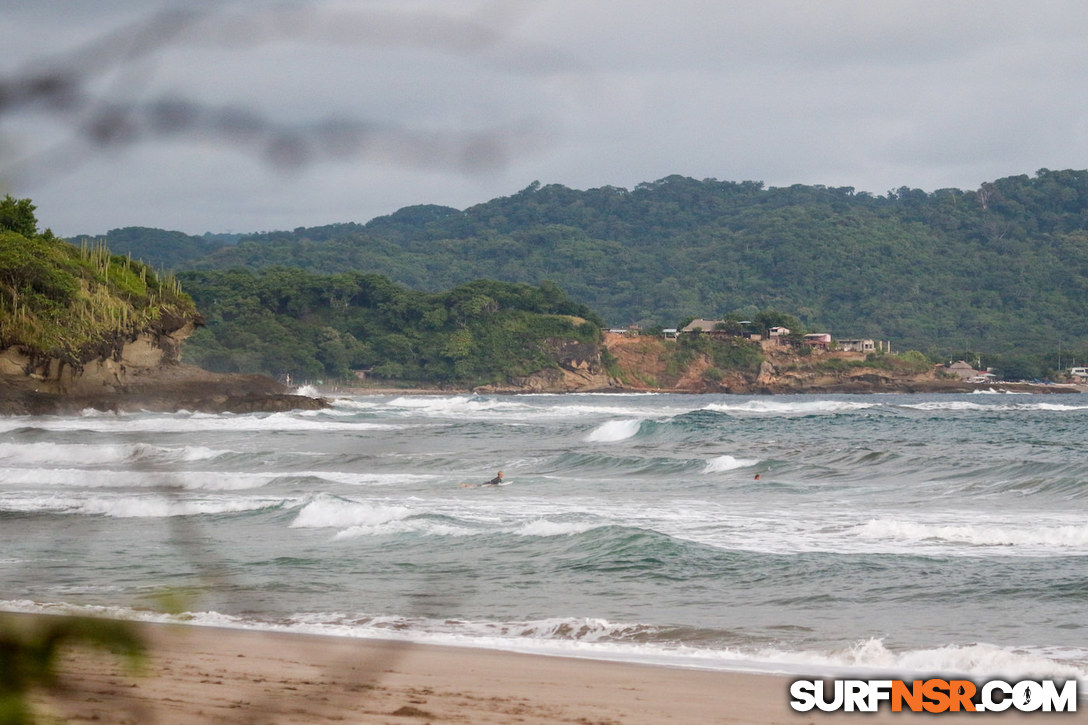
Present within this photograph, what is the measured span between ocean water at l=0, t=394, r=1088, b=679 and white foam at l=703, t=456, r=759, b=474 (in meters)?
0.10

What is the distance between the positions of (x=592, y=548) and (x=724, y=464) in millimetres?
12443

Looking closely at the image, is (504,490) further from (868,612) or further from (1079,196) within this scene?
(1079,196)

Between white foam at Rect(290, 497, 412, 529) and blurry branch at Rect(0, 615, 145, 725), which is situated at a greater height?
blurry branch at Rect(0, 615, 145, 725)

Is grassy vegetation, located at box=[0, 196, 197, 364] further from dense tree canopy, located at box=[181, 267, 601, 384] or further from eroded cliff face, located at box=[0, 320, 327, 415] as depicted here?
dense tree canopy, located at box=[181, 267, 601, 384]

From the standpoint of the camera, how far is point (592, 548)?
43.6 ft

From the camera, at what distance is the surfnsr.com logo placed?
7066 millimetres

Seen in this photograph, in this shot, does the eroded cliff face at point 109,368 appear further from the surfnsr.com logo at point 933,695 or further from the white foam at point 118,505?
the surfnsr.com logo at point 933,695

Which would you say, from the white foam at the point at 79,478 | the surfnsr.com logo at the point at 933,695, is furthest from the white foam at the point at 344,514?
the surfnsr.com logo at the point at 933,695

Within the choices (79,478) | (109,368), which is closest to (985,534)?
(79,478)

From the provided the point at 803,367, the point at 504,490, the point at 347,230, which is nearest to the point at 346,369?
the point at 803,367

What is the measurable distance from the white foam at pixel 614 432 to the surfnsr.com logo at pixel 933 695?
27.4 m

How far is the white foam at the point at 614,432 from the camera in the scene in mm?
35959

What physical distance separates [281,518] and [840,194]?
169300 mm

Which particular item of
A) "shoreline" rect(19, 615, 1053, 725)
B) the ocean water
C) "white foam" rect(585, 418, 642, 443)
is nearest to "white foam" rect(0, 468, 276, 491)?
the ocean water
